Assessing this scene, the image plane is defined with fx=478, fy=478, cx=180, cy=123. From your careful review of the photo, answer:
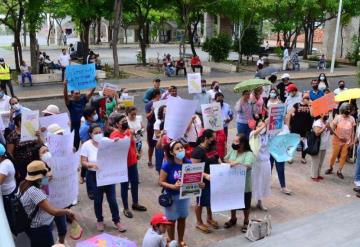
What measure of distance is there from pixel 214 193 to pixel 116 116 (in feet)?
5.89

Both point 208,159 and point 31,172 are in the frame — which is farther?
point 208,159

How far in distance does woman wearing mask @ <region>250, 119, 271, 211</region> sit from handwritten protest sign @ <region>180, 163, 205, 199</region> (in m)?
1.67

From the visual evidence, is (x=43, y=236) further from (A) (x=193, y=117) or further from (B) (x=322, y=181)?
(B) (x=322, y=181)

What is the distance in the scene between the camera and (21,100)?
17.8 metres

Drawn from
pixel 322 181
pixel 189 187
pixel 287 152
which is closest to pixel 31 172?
pixel 189 187

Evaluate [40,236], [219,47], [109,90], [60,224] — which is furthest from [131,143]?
[219,47]

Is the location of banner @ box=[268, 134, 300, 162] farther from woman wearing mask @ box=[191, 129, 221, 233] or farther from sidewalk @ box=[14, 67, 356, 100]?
sidewalk @ box=[14, 67, 356, 100]

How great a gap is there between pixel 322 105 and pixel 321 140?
687mm

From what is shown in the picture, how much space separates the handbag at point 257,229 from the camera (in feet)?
21.3

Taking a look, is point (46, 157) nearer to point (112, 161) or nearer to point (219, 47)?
point (112, 161)

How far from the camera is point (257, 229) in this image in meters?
6.51

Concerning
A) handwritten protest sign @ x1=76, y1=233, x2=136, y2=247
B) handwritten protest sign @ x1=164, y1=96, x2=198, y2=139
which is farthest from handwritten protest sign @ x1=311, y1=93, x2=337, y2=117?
handwritten protest sign @ x1=76, y1=233, x2=136, y2=247

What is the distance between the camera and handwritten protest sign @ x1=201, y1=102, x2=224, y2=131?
8.46 metres

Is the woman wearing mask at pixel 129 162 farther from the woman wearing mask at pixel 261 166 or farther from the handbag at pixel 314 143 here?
the handbag at pixel 314 143
